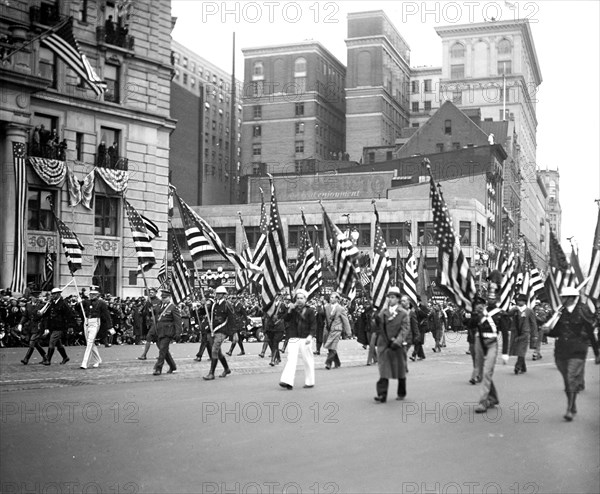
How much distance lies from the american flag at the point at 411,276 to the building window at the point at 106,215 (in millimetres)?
1730

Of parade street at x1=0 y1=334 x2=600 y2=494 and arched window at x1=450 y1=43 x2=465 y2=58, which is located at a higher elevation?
arched window at x1=450 y1=43 x2=465 y2=58

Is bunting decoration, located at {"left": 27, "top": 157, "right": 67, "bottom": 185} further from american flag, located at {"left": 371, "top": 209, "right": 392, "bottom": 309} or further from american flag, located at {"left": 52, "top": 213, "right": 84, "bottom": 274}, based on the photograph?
american flag, located at {"left": 371, "top": 209, "right": 392, "bottom": 309}

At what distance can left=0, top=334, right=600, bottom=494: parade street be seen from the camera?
3.80 meters

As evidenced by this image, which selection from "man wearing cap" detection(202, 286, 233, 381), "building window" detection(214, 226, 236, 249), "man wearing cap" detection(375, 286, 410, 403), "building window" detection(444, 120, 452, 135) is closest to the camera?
"man wearing cap" detection(375, 286, 410, 403)

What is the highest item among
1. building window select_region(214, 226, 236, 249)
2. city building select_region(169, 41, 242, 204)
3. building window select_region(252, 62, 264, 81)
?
building window select_region(252, 62, 264, 81)

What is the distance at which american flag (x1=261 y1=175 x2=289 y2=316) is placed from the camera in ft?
27.8

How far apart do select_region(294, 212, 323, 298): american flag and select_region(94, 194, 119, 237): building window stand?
6.05 m

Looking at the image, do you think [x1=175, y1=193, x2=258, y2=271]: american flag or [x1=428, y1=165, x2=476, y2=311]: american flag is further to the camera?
[x1=175, y1=193, x2=258, y2=271]: american flag

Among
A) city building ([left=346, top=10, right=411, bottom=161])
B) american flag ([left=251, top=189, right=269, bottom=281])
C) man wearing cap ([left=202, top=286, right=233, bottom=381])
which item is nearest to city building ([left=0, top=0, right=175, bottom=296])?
city building ([left=346, top=10, right=411, bottom=161])

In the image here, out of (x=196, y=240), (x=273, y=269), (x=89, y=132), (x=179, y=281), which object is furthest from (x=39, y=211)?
(x=179, y=281)

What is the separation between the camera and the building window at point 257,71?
6416 mm

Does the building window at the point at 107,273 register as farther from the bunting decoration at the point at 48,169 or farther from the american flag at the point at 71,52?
the american flag at the point at 71,52

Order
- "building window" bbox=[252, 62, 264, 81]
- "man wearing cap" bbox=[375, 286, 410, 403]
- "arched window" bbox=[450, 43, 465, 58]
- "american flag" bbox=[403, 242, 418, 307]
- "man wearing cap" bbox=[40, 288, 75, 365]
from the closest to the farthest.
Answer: "man wearing cap" bbox=[375, 286, 410, 403], "american flag" bbox=[403, 242, 418, 307], "arched window" bbox=[450, 43, 465, 58], "building window" bbox=[252, 62, 264, 81], "man wearing cap" bbox=[40, 288, 75, 365]

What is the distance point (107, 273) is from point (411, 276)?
1840 millimetres
